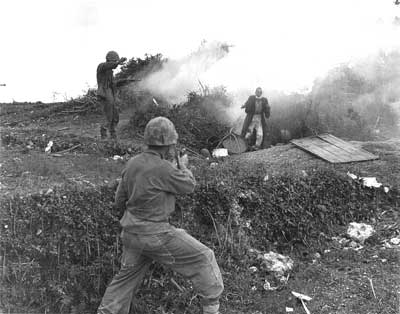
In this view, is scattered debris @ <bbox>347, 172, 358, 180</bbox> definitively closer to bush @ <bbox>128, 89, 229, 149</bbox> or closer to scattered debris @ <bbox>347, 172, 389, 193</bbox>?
scattered debris @ <bbox>347, 172, 389, 193</bbox>

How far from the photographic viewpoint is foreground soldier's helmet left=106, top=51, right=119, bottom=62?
8742 millimetres

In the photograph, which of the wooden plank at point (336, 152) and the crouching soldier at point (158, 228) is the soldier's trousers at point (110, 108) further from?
the crouching soldier at point (158, 228)

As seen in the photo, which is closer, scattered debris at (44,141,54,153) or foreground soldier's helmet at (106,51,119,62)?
scattered debris at (44,141,54,153)

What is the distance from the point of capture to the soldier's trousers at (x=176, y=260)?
3.75 m

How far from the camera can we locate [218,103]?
40.7 ft

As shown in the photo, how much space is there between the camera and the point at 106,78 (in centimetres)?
905

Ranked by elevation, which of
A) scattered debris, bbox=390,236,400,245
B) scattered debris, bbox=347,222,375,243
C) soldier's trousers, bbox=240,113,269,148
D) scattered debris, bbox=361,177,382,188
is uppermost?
soldier's trousers, bbox=240,113,269,148

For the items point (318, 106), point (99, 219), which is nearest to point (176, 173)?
point (99, 219)

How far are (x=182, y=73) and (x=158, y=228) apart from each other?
36.7ft

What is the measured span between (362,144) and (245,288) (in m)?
5.91

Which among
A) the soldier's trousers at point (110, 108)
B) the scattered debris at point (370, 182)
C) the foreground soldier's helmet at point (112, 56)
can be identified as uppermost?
the foreground soldier's helmet at point (112, 56)

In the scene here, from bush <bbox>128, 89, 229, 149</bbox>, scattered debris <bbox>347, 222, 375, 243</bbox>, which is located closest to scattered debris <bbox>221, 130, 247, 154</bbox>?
bush <bbox>128, 89, 229, 149</bbox>

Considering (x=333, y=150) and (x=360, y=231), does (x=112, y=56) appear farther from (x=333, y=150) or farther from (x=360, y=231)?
(x=360, y=231)

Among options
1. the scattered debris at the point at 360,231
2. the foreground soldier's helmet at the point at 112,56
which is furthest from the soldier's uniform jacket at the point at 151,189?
the foreground soldier's helmet at the point at 112,56
